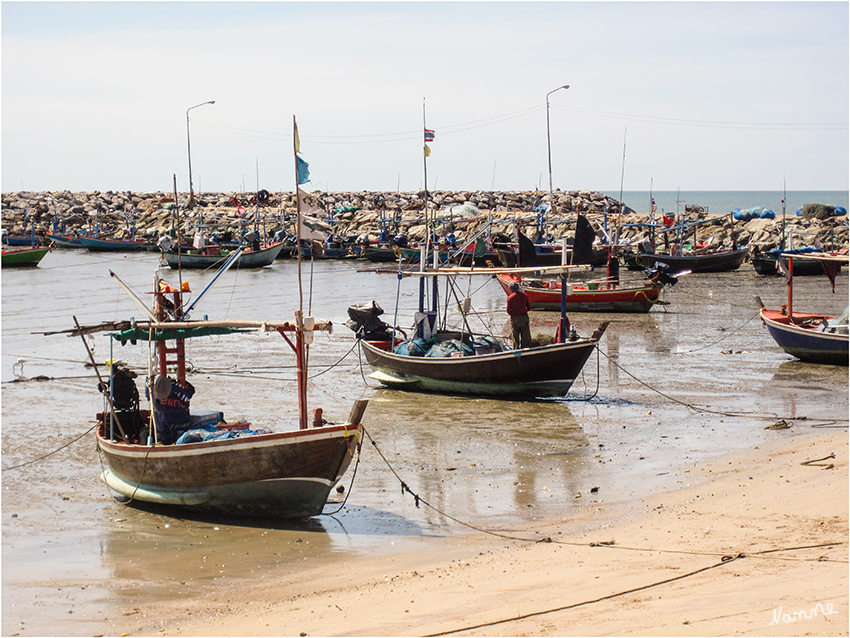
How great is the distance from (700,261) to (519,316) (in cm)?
3009

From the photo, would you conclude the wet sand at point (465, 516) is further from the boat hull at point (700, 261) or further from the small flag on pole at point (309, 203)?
the boat hull at point (700, 261)

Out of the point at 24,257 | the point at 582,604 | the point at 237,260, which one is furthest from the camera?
the point at 24,257

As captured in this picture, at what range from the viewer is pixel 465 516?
34.6ft

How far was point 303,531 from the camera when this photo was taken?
33.6 feet

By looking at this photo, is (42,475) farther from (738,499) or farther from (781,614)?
(781,614)

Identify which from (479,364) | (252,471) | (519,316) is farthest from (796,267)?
(252,471)

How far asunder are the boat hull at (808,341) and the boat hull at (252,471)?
1306cm

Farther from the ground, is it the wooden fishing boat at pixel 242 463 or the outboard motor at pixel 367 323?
the outboard motor at pixel 367 323

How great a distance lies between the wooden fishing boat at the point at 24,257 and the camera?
177 feet

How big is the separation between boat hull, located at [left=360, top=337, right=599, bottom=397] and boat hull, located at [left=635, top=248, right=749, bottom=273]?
2767 cm

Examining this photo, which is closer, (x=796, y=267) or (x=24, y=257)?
(x=796, y=267)

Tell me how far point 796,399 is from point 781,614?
11.3 meters

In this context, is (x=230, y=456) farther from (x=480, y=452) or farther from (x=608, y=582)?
(x=608, y=582)

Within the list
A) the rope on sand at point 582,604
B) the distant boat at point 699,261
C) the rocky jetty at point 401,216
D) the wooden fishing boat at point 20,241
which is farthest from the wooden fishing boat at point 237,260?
the rope on sand at point 582,604
